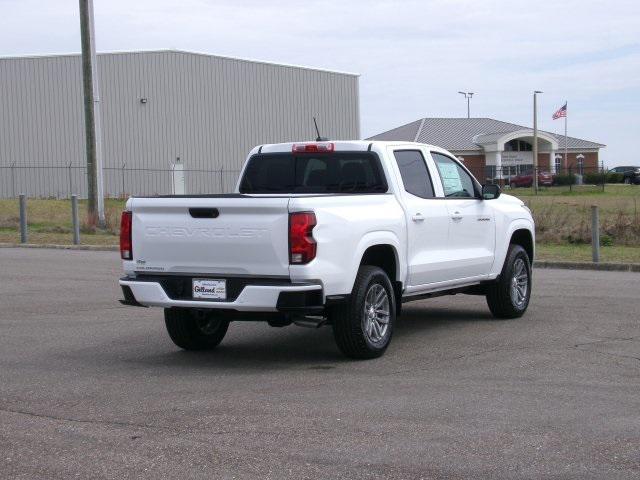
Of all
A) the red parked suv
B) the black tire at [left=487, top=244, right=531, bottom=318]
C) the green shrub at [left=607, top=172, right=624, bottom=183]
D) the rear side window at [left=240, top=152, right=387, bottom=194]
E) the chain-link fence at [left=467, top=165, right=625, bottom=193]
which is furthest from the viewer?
the green shrub at [left=607, top=172, right=624, bottom=183]

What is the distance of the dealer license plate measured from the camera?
368 inches

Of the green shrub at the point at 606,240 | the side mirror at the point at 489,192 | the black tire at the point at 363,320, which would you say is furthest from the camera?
the green shrub at the point at 606,240

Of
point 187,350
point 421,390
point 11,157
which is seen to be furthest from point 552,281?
point 11,157

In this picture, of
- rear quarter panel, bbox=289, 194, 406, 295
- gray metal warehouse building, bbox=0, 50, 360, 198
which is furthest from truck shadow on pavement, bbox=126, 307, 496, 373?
gray metal warehouse building, bbox=0, 50, 360, 198

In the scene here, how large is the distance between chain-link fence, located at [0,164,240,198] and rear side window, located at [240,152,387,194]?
38.9m

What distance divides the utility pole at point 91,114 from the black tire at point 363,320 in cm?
1977

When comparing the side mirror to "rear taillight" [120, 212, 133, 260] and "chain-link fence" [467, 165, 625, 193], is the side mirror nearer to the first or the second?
"rear taillight" [120, 212, 133, 260]

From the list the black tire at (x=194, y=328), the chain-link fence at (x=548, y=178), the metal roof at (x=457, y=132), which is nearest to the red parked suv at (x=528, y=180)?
the chain-link fence at (x=548, y=178)

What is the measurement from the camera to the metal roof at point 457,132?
84.4 metres

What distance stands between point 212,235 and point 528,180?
6702cm

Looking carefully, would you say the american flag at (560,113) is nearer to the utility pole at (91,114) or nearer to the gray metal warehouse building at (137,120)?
the gray metal warehouse building at (137,120)

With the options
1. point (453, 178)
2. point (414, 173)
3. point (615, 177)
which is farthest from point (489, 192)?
point (615, 177)

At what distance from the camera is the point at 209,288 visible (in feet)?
30.9

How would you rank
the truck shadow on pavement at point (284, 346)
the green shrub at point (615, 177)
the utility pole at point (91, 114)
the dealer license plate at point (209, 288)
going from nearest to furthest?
the dealer license plate at point (209, 288) → the truck shadow on pavement at point (284, 346) → the utility pole at point (91, 114) → the green shrub at point (615, 177)
